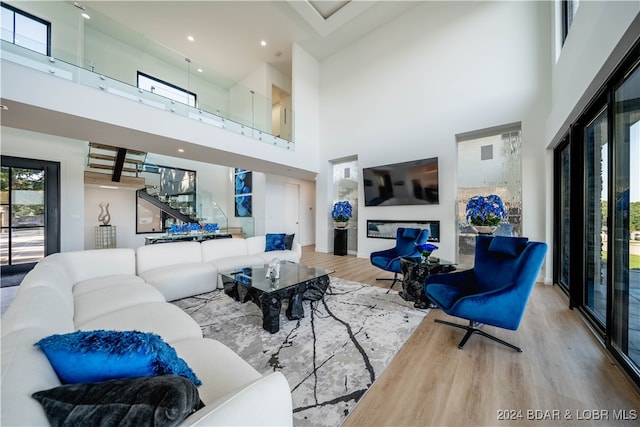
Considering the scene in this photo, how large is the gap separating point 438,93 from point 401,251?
360 cm

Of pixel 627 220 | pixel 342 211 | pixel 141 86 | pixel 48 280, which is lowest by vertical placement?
pixel 48 280

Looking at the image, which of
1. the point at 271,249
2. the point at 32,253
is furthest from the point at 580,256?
the point at 32,253

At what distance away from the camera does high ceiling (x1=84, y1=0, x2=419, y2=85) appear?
539 centimetres

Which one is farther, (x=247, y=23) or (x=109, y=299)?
(x=247, y=23)

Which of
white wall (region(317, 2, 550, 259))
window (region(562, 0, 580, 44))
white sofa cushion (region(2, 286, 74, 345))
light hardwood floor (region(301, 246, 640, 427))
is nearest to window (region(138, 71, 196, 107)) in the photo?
white wall (region(317, 2, 550, 259))

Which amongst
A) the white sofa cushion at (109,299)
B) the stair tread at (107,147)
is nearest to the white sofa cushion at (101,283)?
the white sofa cushion at (109,299)

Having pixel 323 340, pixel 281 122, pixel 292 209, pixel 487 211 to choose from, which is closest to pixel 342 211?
pixel 292 209

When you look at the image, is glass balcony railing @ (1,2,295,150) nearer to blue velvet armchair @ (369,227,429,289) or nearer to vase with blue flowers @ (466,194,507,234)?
blue velvet armchair @ (369,227,429,289)

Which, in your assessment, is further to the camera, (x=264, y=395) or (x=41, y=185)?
(x=41, y=185)

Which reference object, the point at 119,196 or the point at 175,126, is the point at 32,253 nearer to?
the point at 119,196

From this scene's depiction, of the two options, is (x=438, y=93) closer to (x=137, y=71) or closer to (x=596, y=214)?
(x=596, y=214)

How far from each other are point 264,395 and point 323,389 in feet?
3.19

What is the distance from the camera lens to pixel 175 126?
14.1ft

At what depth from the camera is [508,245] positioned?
230 cm
